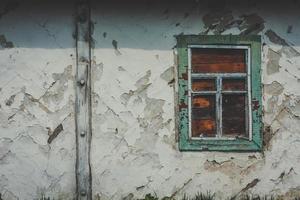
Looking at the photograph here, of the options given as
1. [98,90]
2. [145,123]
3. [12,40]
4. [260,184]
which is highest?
[12,40]

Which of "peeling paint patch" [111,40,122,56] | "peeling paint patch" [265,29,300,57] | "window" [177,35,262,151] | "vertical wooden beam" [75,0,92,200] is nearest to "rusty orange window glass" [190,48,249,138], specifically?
"window" [177,35,262,151]

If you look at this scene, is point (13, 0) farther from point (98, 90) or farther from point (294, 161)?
point (294, 161)

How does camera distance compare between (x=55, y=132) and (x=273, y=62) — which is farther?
(x=273, y=62)

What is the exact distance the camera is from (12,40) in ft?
15.2

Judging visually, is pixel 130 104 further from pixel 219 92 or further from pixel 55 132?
pixel 219 92

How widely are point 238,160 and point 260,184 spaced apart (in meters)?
0.32

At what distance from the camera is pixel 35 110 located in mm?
4629

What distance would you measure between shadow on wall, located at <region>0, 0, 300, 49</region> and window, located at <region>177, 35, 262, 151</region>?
147mm

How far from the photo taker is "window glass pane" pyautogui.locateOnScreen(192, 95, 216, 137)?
A: 15.5 ft

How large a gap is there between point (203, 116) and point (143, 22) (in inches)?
42.6

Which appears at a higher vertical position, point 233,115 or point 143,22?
point 143,22

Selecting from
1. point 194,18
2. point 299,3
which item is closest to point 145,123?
point 194,18

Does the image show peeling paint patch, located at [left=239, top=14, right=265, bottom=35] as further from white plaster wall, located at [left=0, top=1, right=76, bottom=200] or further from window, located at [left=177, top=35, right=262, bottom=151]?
white plaster wall, located at [left=0, top=1, right=76, bottom=200]

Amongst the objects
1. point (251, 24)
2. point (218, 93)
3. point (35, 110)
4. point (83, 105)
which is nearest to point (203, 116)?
point (218, 93)
